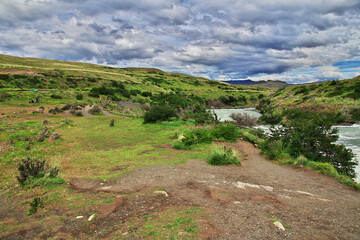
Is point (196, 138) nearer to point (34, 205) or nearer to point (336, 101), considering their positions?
point (34, 205)

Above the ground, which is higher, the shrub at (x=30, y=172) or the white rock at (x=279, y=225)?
the white rock at (x=279, y=225)

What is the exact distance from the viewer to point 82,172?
904 centimetres

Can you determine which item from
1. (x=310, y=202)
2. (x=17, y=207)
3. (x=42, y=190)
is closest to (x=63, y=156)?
(x=42, y=190)

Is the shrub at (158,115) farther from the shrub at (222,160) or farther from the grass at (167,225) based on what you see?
the grass at (167,225)

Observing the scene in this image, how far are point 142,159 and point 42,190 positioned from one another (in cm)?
544

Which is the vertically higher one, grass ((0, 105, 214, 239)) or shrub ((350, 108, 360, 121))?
shrub ((350, 108, 360, 121))

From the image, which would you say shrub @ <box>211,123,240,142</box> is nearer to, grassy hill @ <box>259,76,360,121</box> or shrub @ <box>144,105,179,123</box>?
shrub @ <box>144,105,179,123</box>

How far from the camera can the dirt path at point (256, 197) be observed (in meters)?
4.53

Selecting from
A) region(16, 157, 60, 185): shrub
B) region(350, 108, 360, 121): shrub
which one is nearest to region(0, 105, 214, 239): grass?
region(16, 157, 60, 185): shrub

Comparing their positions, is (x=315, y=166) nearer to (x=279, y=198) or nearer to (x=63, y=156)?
(x=279, y=198)

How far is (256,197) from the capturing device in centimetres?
662

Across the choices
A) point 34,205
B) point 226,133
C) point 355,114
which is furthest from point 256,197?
point 355,114

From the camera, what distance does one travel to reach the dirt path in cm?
453

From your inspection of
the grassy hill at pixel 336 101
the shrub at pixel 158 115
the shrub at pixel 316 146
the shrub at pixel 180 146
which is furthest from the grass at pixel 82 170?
the grassy hill at pixel 336 101
